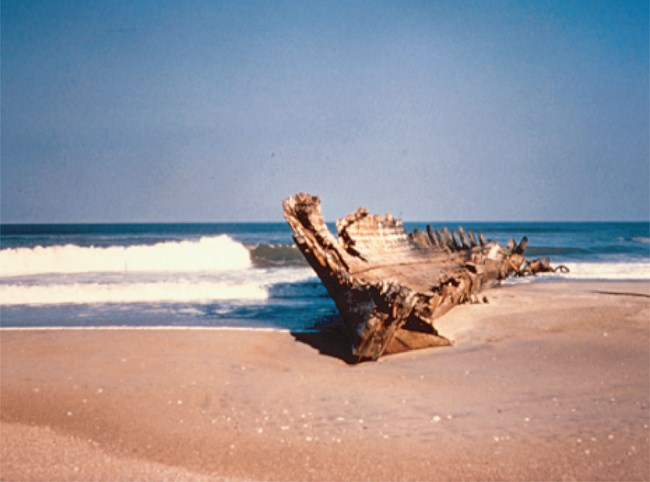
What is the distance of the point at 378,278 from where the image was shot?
6051 mm

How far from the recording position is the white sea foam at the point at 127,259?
15055 mm

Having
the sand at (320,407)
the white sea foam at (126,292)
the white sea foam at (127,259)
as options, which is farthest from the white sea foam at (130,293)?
the white sea foam at (127,259)

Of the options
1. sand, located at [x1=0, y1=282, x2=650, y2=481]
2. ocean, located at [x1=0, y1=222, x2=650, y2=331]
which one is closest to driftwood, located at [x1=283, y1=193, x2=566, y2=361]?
sand, located at [x1=0, y1=282, x2=650, y2=481]

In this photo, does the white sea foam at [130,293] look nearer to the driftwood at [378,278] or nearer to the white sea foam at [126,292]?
the white sea foam at [126,292]

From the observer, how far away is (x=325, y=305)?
A: 9.37 metres

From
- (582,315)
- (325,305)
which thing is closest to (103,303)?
(325,305)

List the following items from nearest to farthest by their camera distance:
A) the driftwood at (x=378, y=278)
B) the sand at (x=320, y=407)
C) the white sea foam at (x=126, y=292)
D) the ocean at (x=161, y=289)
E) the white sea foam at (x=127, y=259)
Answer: the sand at (x=320, y=407), the driftwood at (x=378, y=278), the ocean at (x=161, y=289), the white sea foam at (x=126, y=292), the white sea foam at (x=127, y=259)

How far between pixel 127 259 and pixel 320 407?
14.5 metres

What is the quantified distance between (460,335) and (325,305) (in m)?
3.52

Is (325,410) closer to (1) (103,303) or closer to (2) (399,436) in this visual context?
(2) (399,436)

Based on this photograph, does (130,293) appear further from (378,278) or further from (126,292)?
(378,278)

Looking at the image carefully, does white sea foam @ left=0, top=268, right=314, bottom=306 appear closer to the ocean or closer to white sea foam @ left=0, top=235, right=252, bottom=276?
the ocean

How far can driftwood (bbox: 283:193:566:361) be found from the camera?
5.17 metres

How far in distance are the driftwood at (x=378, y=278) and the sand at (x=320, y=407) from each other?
0.26 meters
